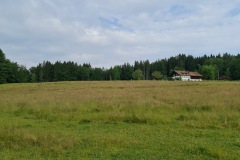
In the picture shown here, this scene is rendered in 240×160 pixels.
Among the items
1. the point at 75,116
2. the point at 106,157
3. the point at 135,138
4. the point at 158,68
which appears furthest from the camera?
the point at 158,68

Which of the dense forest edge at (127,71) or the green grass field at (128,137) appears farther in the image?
the dense forest edge at (127,71)

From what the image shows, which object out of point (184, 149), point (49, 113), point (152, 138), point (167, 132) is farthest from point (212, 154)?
point (49, 113)

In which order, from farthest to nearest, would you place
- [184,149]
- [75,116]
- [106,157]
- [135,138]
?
[75,116] → [135,138] → [184,149] → [106,157]

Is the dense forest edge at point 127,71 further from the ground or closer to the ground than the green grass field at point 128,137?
further from the ground

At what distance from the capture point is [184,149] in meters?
9.09

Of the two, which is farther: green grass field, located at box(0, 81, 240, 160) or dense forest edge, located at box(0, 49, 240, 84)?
dense forest edge, located at box(0, 49, 240, 84)

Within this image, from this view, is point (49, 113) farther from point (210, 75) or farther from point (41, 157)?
point (210, 75)

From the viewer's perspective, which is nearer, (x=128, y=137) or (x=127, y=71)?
(x=128, y=137)

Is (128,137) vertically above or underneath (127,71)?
underneath

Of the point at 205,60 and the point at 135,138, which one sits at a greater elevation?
the point at 205,60

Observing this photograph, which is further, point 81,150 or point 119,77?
point 119,77

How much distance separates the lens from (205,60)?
177 m

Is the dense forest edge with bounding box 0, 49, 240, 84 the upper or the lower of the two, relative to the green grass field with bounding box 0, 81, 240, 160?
upper

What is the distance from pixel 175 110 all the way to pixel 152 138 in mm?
8098
